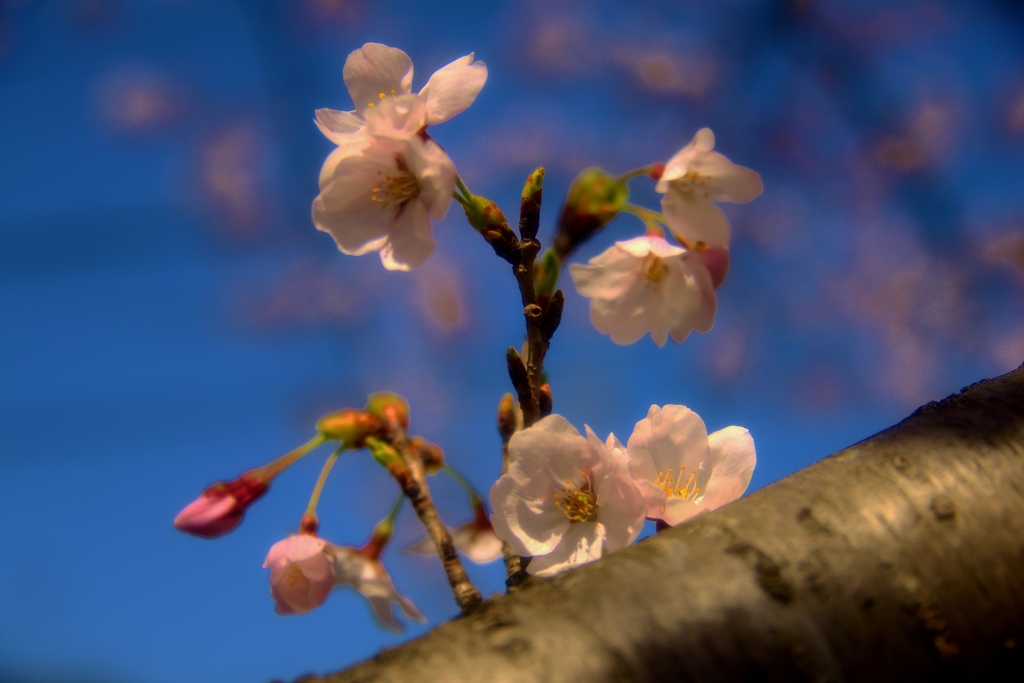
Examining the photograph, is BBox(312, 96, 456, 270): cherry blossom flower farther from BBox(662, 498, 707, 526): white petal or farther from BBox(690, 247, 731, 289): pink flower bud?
A: BBox(662, 498, 707, 526): white petal

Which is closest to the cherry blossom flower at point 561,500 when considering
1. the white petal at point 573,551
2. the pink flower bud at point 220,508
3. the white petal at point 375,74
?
the white petal at point 573,551

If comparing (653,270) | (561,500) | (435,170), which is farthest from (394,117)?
(561,500)

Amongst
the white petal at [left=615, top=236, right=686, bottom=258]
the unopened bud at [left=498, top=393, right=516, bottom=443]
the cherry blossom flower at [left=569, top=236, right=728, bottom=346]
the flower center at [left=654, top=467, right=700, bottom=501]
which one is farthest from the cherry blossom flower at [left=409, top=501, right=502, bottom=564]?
the white petal at [left=615, top=236, right=686, bottom=258]

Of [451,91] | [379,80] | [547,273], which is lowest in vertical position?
[547,273]

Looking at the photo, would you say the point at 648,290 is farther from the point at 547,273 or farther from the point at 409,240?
the point at 409,240

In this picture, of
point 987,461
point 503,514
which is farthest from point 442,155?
point 987,461

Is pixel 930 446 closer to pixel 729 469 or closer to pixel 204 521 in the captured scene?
pixel 729 469
